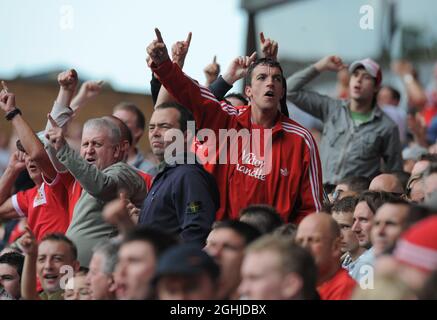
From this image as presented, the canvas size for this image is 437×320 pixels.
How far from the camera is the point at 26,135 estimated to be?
834 cm

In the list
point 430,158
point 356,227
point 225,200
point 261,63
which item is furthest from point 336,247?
point 430,158

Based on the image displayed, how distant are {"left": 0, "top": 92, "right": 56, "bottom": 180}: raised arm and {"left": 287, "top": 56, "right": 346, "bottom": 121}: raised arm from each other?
2494 millimetres

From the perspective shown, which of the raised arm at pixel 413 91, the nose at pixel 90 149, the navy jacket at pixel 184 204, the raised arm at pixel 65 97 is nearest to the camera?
the navy jacket at pixel 184 204

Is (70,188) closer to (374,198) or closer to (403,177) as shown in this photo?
(374,198)

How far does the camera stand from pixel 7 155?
16.2 m

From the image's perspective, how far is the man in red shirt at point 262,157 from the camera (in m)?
7.48

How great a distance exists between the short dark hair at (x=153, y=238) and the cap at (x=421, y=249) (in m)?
1.38

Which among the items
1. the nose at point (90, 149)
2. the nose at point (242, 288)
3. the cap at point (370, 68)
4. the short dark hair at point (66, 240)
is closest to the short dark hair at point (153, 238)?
the nose at point (242, 288)

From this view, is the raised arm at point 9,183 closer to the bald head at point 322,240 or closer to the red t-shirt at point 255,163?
the red t-shirt at point 255,163

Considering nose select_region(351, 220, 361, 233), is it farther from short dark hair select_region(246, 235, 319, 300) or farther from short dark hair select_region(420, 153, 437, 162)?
short dark hair select_region(246, 235, 319, 300)

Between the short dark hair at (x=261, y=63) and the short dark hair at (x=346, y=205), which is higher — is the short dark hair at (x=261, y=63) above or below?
above

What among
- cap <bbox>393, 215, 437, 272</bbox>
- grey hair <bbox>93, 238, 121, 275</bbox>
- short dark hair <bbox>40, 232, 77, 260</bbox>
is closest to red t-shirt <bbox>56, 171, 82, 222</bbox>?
short dark hair <bbox>40, 232, 77, 260</bbox>

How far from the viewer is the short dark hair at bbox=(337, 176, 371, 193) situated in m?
8.91
